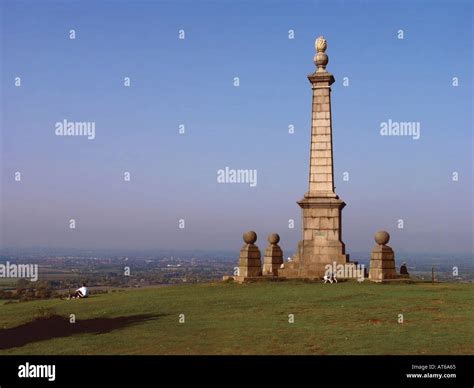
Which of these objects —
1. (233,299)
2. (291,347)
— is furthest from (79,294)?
(291,347)

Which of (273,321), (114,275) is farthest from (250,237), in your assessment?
(114,275)

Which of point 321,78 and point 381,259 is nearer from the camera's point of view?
point 381,259

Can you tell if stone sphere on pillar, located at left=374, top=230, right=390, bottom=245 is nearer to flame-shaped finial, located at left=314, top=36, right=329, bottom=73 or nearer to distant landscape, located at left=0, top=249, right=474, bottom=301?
distant landscape, located at left=0, top=249, right=474, bottom=301
